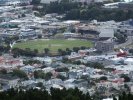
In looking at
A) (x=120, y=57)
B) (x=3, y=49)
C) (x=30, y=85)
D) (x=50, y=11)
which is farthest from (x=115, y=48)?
(x=50, y=11)

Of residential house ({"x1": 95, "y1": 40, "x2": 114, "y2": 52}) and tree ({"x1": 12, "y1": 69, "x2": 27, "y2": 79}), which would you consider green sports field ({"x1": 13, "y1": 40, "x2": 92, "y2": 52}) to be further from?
tree ({"x1": 12, "y1": 69, "x2": 27, "y2": 79})

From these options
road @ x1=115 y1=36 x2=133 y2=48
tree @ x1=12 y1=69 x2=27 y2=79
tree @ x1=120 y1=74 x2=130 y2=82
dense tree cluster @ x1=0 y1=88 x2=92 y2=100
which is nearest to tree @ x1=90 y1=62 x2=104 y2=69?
tree @ x1=120 y1=74 x2=130 y2=82

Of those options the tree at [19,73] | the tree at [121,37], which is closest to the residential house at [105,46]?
the tree at [121,37]

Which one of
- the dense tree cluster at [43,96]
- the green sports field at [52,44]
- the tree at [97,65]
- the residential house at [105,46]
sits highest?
the dense tree cluster at [43,96]

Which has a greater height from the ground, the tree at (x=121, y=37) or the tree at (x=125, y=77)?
the tree at (x=125, y=77)

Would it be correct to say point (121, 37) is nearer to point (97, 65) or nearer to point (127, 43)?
point (127, 43)

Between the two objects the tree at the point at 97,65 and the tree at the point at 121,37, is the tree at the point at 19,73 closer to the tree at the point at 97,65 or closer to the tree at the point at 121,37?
the tree at the point at 97,65

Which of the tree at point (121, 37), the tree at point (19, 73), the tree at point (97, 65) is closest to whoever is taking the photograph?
the tree at point (19, 73)

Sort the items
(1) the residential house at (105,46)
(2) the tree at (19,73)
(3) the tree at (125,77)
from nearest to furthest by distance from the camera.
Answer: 1. (3) the tree at (125,77)
2. (2) the tree at (19,73)
3. (1) the residential house at (105,46)

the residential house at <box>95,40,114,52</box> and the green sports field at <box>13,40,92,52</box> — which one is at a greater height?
the residential house at <box>95,40,114,52</box>
